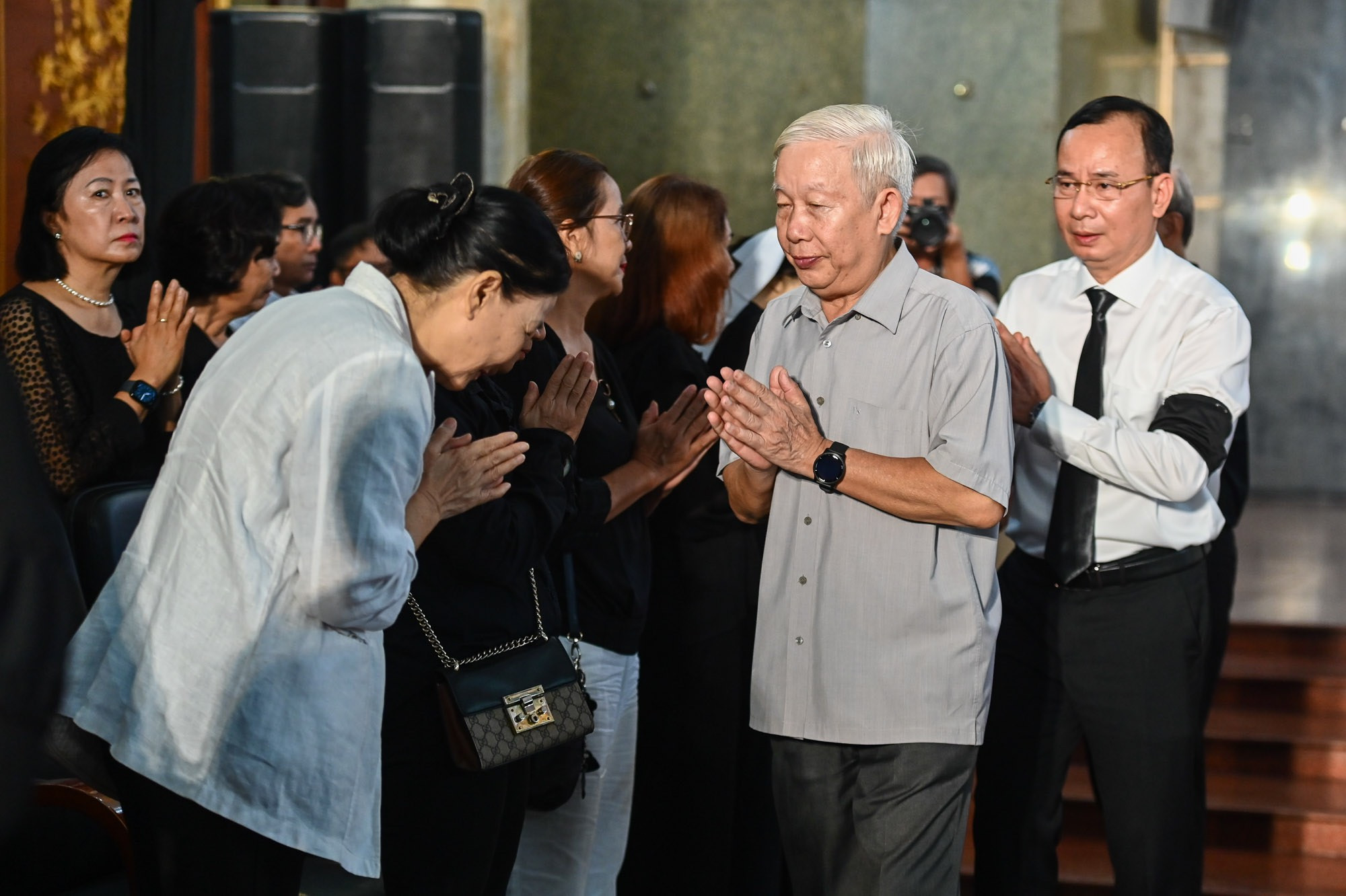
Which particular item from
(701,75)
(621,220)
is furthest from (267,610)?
(701,75)

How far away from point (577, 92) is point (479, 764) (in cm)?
555

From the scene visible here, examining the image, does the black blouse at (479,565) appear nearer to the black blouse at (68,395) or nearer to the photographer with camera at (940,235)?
the black blouse at (68,395)

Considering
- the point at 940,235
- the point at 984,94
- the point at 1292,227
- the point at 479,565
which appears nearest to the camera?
the point at 479,565

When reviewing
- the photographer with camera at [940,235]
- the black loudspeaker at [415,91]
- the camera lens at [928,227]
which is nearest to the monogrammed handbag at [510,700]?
the photographer with camera at [940,235]

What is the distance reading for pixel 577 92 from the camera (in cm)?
715

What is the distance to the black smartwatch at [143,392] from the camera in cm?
300

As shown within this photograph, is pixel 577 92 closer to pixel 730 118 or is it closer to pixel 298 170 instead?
pixel 730 118

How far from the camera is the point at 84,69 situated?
4156 mm

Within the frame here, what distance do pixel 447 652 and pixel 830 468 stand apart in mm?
658

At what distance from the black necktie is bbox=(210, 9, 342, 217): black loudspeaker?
344 cm

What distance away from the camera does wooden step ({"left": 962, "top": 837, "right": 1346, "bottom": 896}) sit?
3.95m

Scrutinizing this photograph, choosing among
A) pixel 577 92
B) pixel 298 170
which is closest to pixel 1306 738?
pixel 298 170

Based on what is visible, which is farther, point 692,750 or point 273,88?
point 273,88

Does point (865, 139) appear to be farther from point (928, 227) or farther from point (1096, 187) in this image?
point (928, 227)
